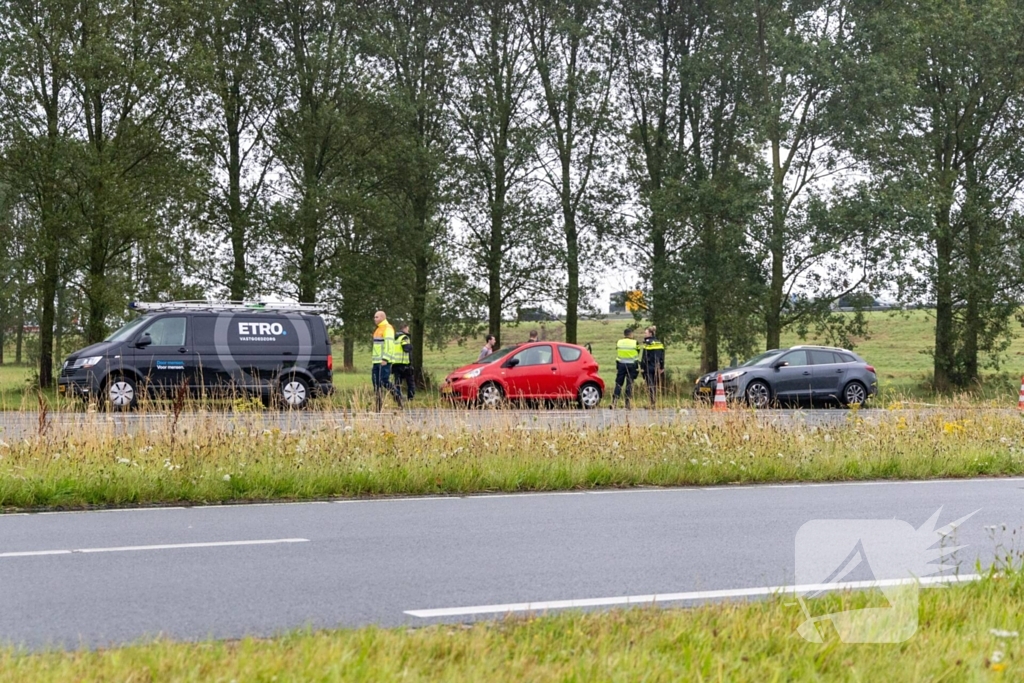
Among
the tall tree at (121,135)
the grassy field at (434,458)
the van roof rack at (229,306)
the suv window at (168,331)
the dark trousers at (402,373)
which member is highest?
the tall tree at (121,135)

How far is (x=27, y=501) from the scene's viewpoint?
1046 cm

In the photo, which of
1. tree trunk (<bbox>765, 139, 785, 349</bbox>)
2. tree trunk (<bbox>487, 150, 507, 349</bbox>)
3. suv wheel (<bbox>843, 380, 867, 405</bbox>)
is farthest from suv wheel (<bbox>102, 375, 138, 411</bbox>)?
tree trunk (<bbox>765, 139, 785, 349</bbox>)

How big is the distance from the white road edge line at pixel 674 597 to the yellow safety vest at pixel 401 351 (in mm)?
17109

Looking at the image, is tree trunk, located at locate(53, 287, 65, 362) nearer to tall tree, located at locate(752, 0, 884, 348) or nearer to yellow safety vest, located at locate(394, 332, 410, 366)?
yellow safety vest, located at locate(394, 332, 410, 366)

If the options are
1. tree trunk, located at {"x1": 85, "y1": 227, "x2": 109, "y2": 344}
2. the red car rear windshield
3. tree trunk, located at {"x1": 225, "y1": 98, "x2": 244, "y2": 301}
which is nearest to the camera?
the red car rear windshield

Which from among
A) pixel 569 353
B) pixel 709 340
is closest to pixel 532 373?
pixel 569 353

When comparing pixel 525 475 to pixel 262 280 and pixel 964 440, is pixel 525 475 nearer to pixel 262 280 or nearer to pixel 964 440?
pixel 964 440

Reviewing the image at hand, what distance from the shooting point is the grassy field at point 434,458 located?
11055 mm

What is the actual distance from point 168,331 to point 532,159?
544 inches

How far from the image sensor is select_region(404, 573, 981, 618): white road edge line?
251 inches

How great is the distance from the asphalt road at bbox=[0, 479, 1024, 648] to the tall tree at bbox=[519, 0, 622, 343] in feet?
74.8

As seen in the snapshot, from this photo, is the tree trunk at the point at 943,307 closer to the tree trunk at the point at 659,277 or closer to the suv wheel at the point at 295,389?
the tree trunk at the point at 659,277

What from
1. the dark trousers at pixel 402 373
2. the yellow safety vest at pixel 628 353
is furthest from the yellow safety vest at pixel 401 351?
the yellow safety vest at pixel 628 353

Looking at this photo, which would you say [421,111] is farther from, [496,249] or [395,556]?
[395,556]
